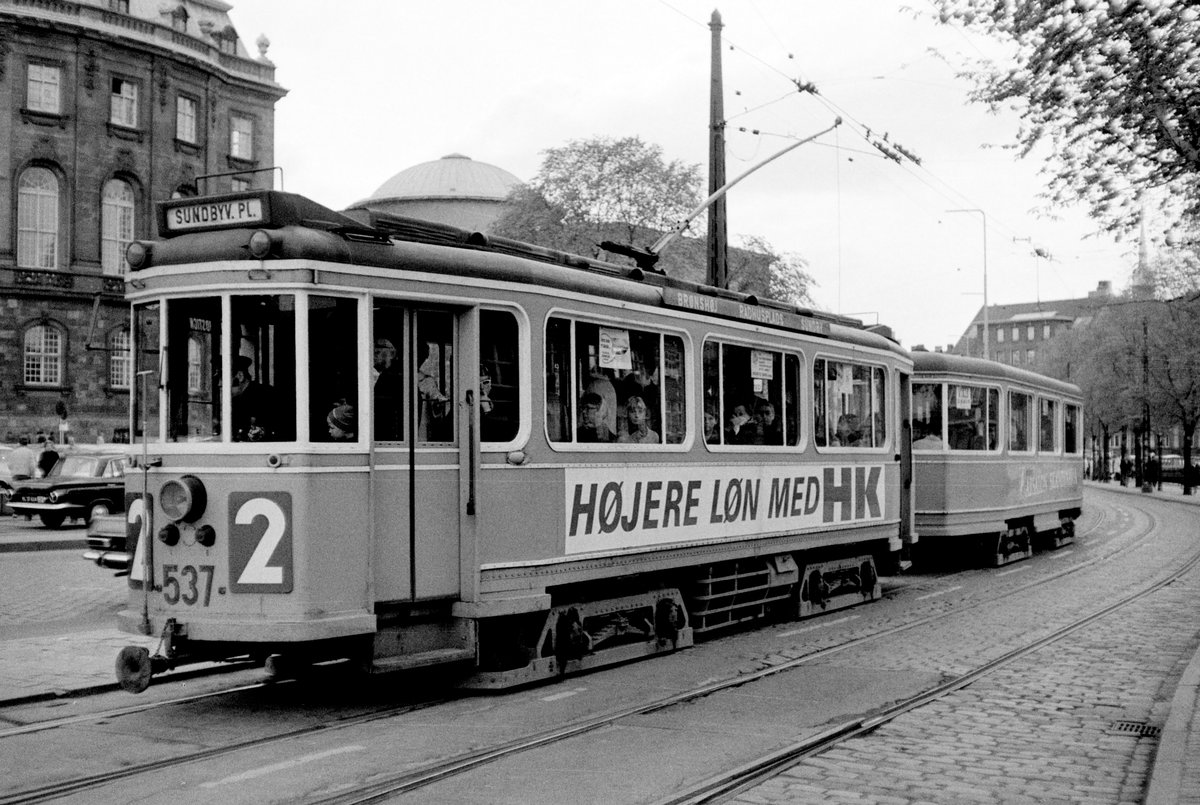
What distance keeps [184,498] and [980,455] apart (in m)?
14.3

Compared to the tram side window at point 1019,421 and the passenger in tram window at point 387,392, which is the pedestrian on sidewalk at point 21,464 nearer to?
the tram side window at point 1019,421

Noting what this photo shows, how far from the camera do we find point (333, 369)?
855cm

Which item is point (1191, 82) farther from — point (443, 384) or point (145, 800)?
point (145, 800)

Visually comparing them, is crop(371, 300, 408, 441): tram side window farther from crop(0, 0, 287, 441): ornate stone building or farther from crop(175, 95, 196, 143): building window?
crop(175, 95, 196, 143): building window

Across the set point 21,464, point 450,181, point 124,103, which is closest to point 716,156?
point 21,464

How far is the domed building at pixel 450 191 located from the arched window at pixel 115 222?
1320cm

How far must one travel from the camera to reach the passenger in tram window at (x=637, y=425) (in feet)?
35.3

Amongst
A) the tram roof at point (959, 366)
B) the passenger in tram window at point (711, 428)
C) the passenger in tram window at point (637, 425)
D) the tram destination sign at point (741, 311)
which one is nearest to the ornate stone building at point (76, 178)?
the tram roof at point (959, 366)

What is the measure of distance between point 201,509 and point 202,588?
0.50m

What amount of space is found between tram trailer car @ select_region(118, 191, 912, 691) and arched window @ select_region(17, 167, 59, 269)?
44252mm

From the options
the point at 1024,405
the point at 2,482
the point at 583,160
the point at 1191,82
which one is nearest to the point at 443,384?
the point at 1191,82

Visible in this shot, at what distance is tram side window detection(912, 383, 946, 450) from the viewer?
19.5 meters

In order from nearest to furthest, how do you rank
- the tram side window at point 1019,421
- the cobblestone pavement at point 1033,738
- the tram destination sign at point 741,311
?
the cobblestone pavement at point 1033,738 → the tram destination sign at point 741,311 → the tram side window at point 1019,421

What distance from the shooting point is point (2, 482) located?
109ft
